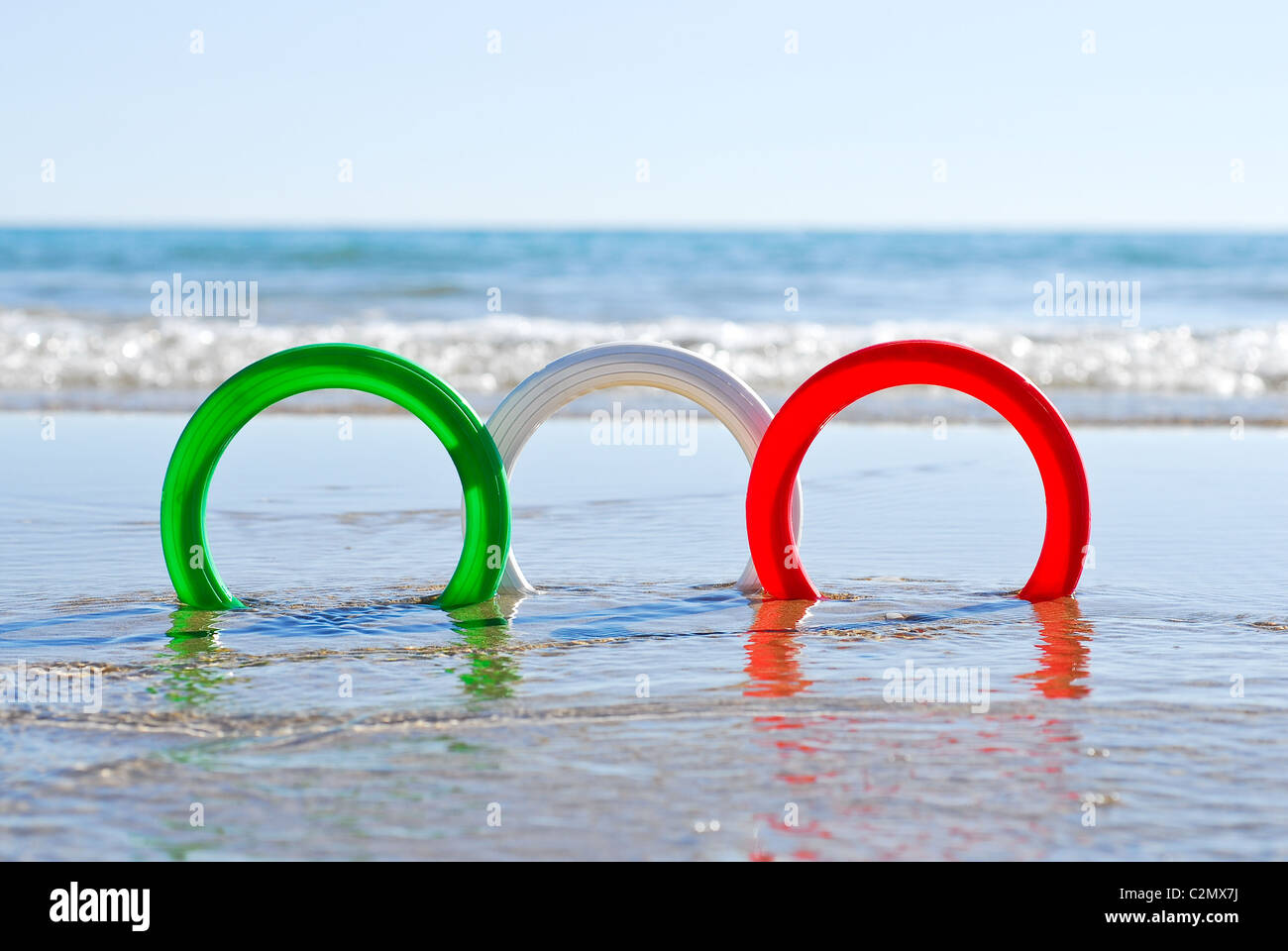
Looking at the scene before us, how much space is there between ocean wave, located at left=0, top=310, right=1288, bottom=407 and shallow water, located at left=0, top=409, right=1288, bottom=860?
21.0 ft

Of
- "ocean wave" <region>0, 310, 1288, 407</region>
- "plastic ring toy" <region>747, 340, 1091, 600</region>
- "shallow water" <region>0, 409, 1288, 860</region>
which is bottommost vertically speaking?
"shallow water" <region>0, 409, 1288, 860</region>

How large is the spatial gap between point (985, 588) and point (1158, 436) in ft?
18.8

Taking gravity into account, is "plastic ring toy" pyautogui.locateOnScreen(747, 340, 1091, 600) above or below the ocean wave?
below

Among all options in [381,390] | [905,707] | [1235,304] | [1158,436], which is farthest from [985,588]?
[1235,304]

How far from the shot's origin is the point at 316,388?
548cm

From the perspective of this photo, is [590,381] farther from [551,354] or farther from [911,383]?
[551,354]

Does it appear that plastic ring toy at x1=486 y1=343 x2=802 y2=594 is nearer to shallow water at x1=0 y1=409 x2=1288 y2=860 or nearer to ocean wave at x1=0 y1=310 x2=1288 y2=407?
shallow water at x1=0 y1=409 x2=1288 y2=860

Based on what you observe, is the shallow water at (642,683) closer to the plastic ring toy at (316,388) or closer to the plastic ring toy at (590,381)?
the plastic ring toy at (316,388)

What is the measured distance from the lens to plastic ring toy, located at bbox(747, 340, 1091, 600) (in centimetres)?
568

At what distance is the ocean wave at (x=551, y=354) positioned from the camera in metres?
14.7

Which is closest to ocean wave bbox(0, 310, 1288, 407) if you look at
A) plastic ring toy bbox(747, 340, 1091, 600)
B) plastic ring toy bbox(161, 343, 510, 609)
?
plastic ring toy bbox(747, 340, 1091, 600)

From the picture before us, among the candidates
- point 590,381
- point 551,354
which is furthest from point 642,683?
point 551,354

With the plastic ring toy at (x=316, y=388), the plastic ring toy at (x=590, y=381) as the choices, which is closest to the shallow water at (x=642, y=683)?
the plastic ring toy at (x=316, y=388)
